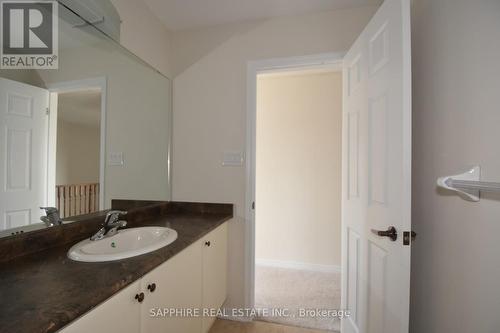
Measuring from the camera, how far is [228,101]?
73.5 inches

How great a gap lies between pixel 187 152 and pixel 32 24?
3.81ft

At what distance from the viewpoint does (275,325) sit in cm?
174

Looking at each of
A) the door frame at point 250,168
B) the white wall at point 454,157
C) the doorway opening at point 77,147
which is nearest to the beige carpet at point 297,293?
the door frame at point 250,168

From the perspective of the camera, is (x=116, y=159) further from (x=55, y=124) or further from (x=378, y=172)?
(x=378, y=172)

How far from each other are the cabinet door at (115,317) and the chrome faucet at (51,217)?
23.1 inches

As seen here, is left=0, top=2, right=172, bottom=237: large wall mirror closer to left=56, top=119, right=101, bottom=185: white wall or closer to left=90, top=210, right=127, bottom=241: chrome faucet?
left=56, top=119, right=101, bottom=185: white wall

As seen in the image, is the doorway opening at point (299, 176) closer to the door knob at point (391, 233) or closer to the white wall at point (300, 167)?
the white wall at point (300, 167)

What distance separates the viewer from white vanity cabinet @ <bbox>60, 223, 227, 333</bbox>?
0.71 meters

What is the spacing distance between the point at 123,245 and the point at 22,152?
65 centimetres

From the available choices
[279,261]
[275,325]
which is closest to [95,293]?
[275,325]

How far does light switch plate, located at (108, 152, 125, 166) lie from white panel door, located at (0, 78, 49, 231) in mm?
415

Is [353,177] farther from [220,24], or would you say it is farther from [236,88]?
[220,24]

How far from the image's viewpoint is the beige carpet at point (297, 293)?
180cm

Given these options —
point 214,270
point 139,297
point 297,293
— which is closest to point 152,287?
point 139,297
